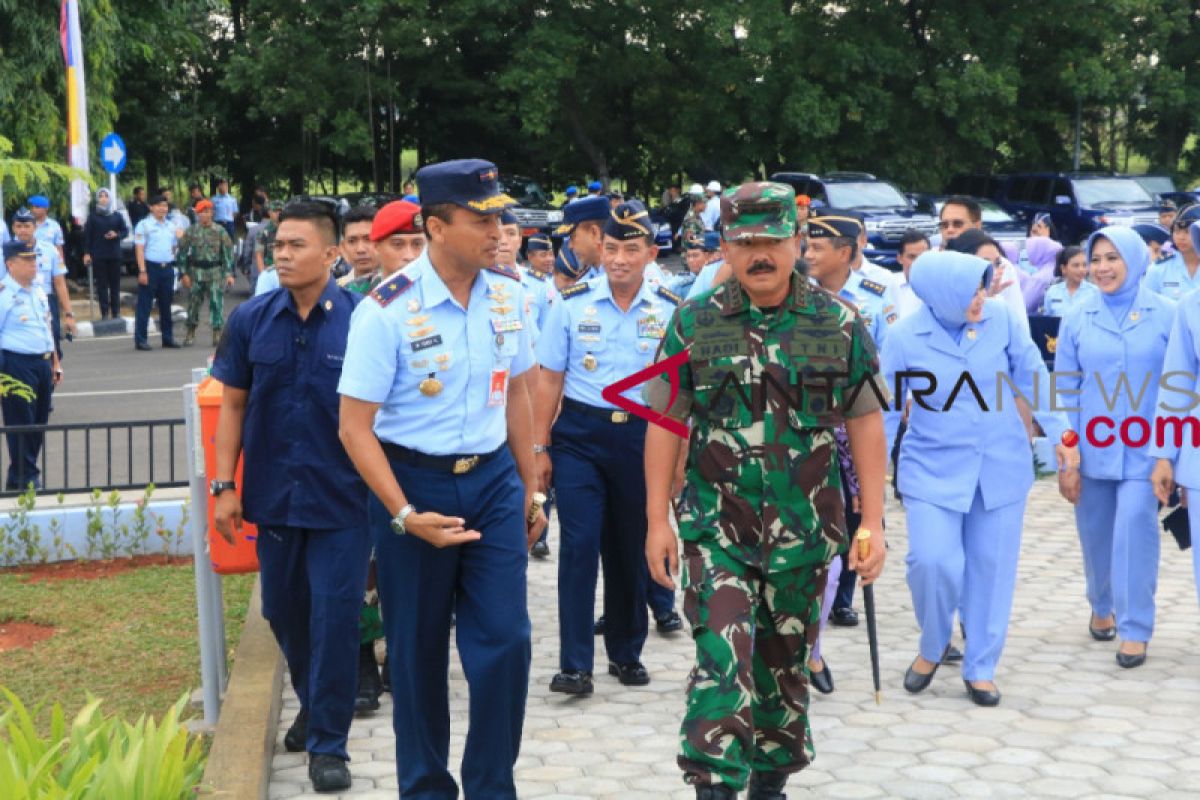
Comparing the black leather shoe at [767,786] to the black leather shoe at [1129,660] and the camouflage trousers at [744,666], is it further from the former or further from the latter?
the black leather shoe at [1129,660]

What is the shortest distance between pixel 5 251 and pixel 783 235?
29.7ft

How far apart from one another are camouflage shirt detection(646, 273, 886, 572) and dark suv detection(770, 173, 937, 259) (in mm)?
25095

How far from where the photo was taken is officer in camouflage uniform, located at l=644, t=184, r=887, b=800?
16.3ft

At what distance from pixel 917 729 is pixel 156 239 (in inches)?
678

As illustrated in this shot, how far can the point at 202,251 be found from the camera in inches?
Answer: 866

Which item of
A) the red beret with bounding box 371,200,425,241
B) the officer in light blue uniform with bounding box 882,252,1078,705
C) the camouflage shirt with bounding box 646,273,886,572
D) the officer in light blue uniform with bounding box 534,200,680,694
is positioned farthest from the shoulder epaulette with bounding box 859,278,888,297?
the camouflage shirt with bounding box 646,273,886,572

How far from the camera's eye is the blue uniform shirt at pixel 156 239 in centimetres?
2195

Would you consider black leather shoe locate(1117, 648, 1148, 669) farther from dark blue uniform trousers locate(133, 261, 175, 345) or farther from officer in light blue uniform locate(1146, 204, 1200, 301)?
dark blue uniform trousers locate(133, 261, 175, 345)

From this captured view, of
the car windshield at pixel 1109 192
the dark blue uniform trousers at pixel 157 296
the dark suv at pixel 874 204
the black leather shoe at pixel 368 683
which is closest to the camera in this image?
the black leather shoe at pixel 368 683

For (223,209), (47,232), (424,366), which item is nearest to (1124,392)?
(424,366)

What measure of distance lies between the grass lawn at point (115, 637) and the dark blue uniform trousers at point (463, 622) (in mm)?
2411

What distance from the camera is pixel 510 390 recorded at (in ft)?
17.9

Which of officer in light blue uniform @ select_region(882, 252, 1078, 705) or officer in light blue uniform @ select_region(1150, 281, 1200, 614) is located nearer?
officer in light blue uniform @ select_region(882, 252, 1078, 705)

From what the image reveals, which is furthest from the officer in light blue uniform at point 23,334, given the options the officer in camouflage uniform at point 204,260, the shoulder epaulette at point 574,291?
the officer in camouflage uniform at point 204,260
